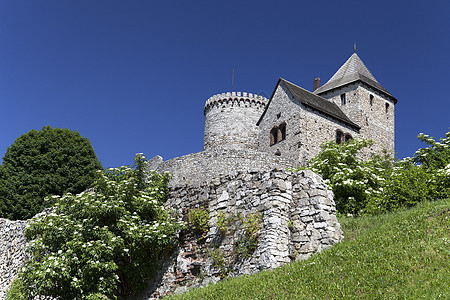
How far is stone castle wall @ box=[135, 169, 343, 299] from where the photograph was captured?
11.1 m

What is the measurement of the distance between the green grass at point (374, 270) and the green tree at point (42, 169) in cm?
1741

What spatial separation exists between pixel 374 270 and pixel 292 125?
2211 centimetres

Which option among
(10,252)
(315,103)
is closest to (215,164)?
(10,252)

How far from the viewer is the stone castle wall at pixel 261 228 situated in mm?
11148

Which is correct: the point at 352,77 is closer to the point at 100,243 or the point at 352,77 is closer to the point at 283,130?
the point at 283,130

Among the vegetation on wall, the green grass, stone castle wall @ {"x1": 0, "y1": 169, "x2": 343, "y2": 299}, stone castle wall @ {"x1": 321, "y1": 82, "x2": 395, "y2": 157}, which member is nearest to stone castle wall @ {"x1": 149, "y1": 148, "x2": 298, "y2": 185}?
the vegetation on wall

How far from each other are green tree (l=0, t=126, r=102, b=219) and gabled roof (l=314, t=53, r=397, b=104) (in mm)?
20299

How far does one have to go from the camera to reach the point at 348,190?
17641 millimetres

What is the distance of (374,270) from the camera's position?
29.0 ft

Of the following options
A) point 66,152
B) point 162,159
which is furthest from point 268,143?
point 66,152

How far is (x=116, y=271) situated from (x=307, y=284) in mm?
6384

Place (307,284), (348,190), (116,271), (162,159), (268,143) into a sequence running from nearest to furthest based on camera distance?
(307,284) → (116,271) → (348,190) → (162,159) → (268,143)

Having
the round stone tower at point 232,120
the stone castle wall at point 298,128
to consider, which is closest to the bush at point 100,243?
the stone castle wall at point 298,128

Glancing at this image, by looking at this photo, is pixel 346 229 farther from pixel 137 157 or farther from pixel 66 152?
pixel 66 152
